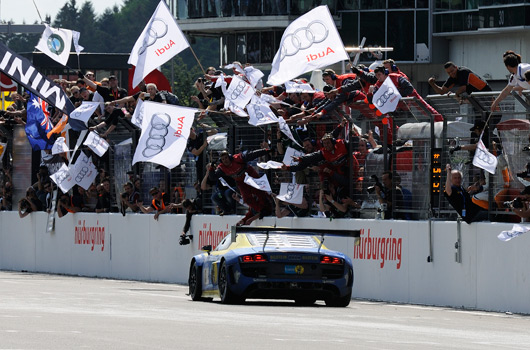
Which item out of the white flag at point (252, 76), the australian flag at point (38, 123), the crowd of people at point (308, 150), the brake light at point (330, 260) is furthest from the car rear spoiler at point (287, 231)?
the australian flag at point (38, 123)

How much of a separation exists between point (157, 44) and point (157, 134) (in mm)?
2127

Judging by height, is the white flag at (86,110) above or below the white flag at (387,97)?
above

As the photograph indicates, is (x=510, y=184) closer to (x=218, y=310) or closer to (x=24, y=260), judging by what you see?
(x=218, y=310)

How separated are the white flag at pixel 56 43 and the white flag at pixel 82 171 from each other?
2083mm

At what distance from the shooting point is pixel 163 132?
25484 millimetres

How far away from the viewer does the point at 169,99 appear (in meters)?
27.2

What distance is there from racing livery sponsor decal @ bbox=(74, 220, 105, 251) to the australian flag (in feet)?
6.25

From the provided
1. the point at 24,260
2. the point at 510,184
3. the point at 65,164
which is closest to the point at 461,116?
the point at 510,184

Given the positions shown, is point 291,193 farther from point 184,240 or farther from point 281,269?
point 281,269

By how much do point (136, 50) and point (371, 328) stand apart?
40.2 feet

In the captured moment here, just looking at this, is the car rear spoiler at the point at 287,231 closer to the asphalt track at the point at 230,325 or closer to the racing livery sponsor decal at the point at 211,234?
the asphalt track at the point at 230,325

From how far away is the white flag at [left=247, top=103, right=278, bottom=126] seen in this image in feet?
80.9

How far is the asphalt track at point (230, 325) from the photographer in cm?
1356

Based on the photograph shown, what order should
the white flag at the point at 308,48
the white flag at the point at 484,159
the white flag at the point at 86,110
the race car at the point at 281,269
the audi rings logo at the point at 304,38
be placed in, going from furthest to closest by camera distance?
the white flag at the point at 86,110, the audi rings logo at the point at 304,38, the white flag at the point at 308,48, the white flag at the point at 484,159, the race car at the point at 281,269
